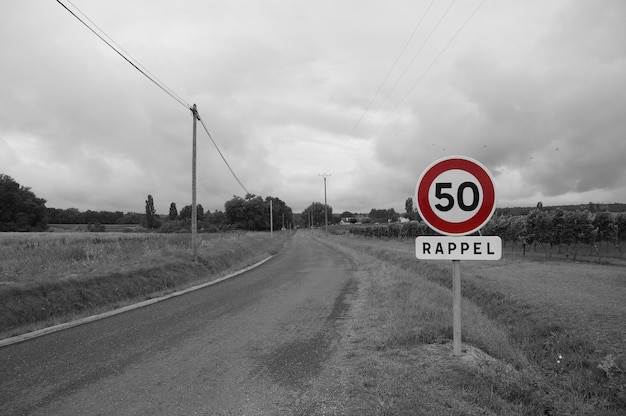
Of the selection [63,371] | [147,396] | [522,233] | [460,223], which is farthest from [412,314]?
[522,233]

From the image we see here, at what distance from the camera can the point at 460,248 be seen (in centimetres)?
364

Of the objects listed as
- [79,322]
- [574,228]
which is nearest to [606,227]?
[574,228]

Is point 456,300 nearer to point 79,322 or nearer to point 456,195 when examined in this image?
point 456,195

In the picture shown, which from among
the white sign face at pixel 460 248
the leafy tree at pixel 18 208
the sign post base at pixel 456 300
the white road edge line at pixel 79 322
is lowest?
the white road edge line at pixel 79 322

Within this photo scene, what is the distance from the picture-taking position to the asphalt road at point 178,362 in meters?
3.46

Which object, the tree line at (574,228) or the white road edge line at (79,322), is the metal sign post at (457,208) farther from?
the tree line at (574,228)

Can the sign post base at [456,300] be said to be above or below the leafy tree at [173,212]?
below

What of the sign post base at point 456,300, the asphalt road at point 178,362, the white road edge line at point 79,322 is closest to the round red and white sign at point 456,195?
the sign post base at point 456,300

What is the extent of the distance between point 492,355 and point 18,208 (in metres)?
83.5

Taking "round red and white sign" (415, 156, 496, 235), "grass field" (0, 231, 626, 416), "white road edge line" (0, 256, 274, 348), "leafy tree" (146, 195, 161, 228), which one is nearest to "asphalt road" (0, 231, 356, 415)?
"white road edge line" (0, 256, 274, 348)

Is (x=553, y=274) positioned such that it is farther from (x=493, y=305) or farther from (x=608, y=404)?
(x=608, y=404)

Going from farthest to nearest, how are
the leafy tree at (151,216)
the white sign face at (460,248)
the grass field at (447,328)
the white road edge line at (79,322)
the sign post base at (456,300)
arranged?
the leafy tree at (151,216) → the white road edge line at (79,322) → the sign post base at (456,300) → the white sign face at (460,248) → the grass field at (447,328)

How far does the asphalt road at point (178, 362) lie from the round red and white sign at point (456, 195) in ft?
6.88

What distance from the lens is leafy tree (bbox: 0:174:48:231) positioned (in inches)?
2579
